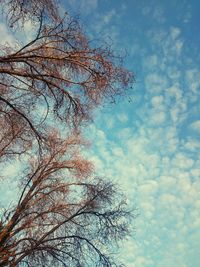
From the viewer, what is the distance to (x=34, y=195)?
1725 centimetres

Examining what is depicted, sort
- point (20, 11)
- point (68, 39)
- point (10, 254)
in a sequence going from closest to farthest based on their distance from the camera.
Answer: point (20, 11)
point (68, 39)
point (10, 254)

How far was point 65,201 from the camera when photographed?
17.4m

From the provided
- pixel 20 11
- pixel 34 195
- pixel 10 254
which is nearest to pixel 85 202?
pixel 34 195

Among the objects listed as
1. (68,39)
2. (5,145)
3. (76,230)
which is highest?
(5,145)

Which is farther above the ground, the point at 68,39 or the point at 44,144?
the point at 68,39

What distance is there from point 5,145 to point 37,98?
284 inches

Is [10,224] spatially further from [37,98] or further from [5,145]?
[37,98]

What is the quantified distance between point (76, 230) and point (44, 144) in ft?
25.1

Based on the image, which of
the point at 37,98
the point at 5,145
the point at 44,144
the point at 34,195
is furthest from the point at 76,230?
the point at 37,98

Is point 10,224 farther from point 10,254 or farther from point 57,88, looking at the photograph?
point 57,88

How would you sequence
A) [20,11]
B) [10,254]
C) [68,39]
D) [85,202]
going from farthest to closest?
[85,202] → [10,254] → [68,39] → [20,11]

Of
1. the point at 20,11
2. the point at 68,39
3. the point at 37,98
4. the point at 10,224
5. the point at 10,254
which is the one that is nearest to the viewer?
the point at 20,11

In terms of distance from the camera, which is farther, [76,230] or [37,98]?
[76,230]

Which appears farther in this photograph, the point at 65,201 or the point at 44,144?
the point at 65,201
